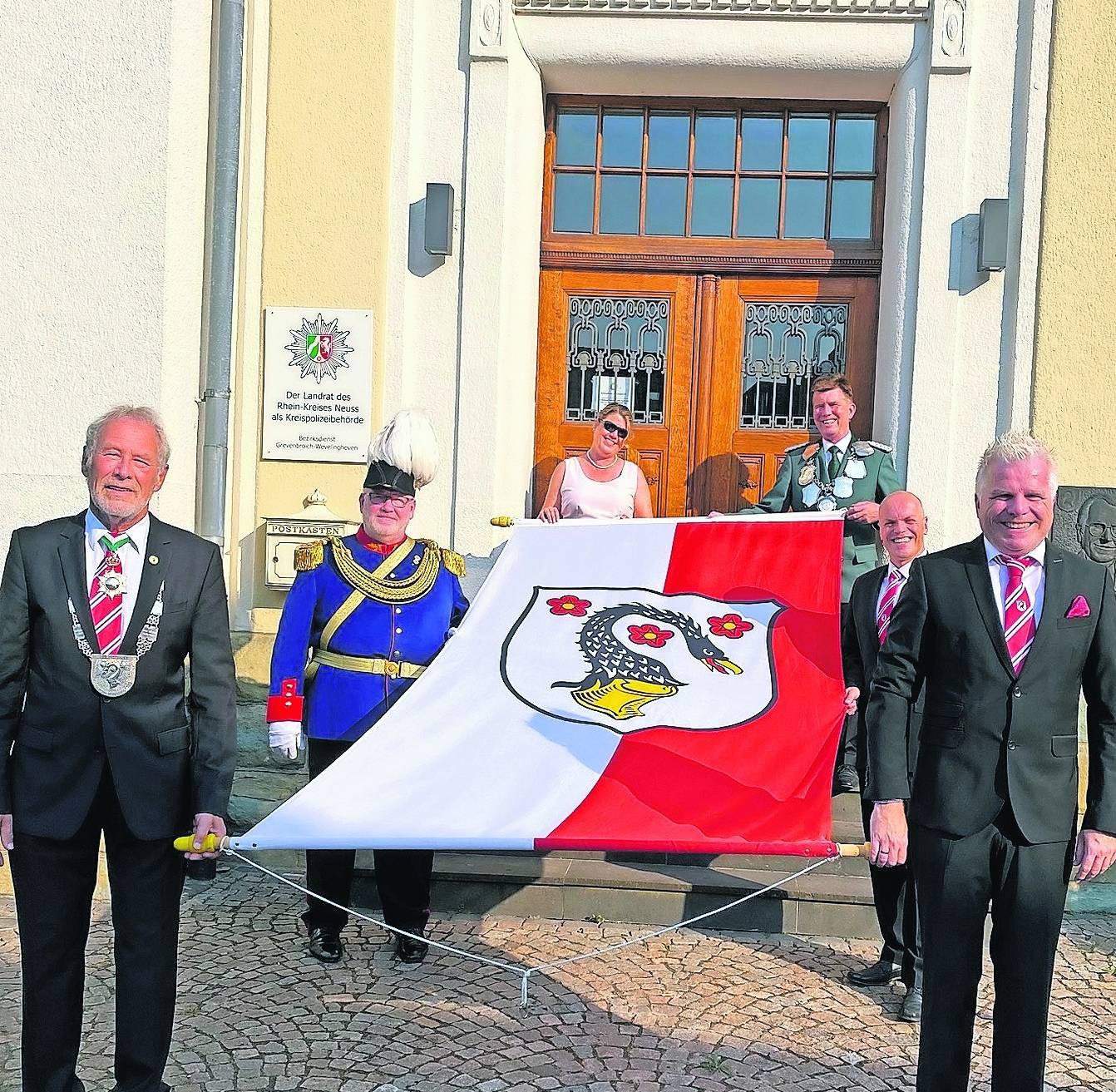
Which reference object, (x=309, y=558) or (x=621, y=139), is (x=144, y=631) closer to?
(x=309, y=558)

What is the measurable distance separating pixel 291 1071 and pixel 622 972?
4.65 feet

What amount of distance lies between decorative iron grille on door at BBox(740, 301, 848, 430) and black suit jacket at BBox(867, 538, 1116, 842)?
12.1 feet

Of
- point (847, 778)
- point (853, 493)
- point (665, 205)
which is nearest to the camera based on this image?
point (847, 778)

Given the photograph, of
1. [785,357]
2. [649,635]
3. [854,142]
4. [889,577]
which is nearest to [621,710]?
[649,635]

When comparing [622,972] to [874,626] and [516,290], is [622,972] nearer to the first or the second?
[874,626]

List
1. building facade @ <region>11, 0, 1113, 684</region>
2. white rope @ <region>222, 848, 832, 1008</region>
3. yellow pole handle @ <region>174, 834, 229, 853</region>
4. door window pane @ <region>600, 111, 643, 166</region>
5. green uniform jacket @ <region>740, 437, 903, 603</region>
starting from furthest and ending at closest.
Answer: door window pane @ <region>600, 111, 643, 166</region>
building facade @ <region>11, 0, 1113, 684</region>
green uniform jacket @ <region>740, 437, 903, 603</region>
white rope @ <region>222, 848, 832, 1008</region>
yellow pole handle @ <region>174, 834, 229, 853</region>

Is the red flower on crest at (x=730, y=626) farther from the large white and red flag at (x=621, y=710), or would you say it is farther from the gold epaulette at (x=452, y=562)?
the gold epaulette at (x=452, y=562)

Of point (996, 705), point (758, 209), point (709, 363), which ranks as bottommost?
point (996, 705)

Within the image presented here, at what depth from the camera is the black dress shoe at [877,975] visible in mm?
4617

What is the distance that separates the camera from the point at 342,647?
15.5 feet

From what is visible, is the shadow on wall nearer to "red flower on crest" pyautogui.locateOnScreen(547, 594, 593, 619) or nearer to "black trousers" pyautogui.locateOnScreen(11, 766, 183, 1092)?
"red flower on crest" pyautogui.locateOnScreen(547, 594, 593, 619)

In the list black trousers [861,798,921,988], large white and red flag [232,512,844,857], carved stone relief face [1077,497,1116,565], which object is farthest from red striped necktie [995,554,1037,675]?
carved stone relief face [1077,497,1116,565]

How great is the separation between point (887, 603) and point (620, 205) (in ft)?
11.3

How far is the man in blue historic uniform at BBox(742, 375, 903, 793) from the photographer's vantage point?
5.80m
